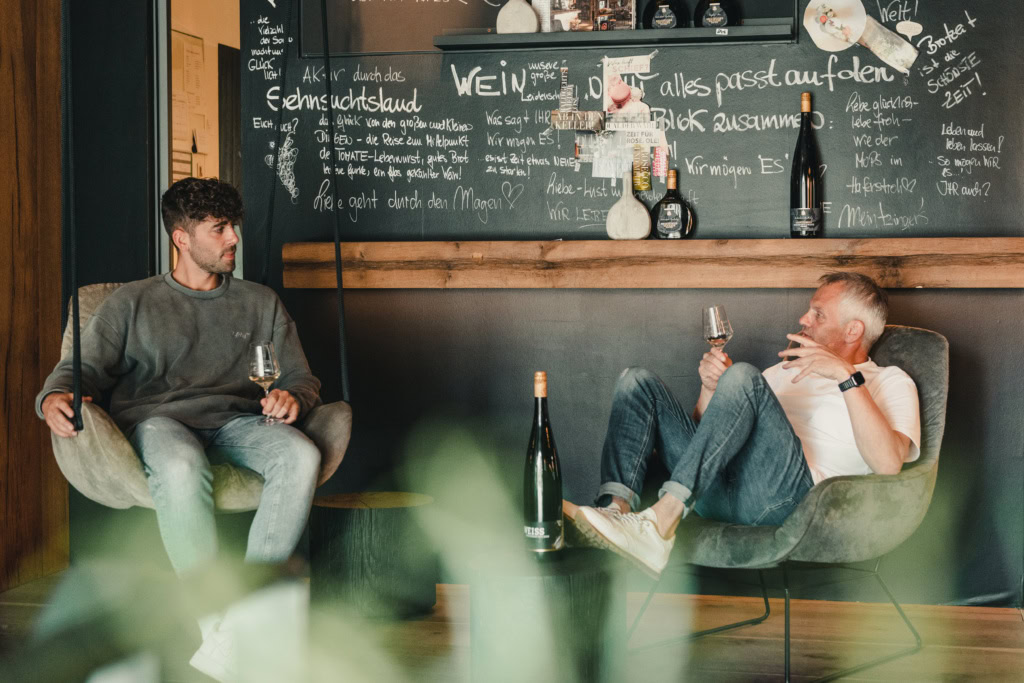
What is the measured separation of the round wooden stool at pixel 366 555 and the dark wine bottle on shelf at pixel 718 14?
171cm

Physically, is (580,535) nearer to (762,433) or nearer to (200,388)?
(762,433)

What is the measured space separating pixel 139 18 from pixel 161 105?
30 centimetres

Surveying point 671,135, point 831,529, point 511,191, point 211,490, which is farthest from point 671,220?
point 211,490

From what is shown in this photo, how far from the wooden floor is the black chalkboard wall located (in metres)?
1.15

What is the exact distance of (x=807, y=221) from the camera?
3.01 metres

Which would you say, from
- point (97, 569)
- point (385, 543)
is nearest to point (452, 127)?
point (385, 543)

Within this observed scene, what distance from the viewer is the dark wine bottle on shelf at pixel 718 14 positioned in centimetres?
303

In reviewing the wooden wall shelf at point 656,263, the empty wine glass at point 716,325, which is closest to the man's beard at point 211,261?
the wooden wall shelf at point 656,263

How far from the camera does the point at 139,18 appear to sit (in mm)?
3418

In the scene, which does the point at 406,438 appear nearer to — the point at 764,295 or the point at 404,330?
the point at 404,330

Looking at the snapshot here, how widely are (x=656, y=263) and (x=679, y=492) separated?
92cm

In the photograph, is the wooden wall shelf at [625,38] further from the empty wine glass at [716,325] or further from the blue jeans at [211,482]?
the blue jeans at [211,482]

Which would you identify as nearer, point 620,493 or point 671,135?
point 620,493

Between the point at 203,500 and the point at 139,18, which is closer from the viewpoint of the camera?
the point at 203,500
